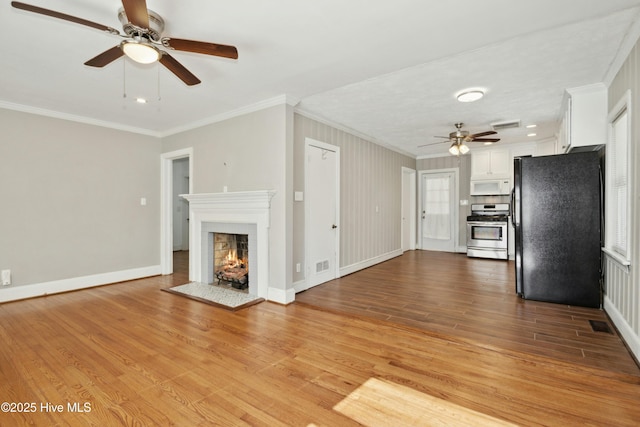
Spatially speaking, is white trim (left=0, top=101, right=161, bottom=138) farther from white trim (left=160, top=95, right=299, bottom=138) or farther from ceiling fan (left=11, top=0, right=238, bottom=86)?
ceiling fan (left=11, top=0, right=238, bottom=86)

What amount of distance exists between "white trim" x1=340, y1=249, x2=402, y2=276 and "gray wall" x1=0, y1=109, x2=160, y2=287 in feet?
11.3

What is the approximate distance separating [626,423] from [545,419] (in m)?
0.43

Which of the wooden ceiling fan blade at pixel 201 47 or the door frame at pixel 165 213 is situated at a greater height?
the wooden ceiling fan blade at pixel 201 47

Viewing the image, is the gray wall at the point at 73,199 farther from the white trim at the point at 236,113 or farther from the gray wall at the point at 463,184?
the gray wall at the point at 463,184

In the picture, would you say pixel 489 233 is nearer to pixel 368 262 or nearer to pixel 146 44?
pixel 368 262

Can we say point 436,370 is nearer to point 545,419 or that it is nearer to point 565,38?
point 545,419

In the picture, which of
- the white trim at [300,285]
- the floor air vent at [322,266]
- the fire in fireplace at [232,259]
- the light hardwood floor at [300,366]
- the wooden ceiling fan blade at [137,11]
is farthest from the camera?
the floor air vent at [322,266]

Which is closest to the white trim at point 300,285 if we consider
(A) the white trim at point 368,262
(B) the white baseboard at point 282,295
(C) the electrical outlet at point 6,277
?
(B) the white baseboard at point 282,295

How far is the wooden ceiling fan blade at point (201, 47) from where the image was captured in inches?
81.8

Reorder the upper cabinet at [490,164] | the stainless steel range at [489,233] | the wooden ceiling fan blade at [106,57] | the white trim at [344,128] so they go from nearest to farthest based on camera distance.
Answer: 1. the wooden ceiling fan blade at [106,57]
2. the white trim at [344,128]
3. the stainless steel range at [489,233]
4. the upper cabinet at [490,164]

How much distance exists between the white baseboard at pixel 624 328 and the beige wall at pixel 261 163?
3199 millimetres

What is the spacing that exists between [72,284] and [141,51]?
4.12 metres

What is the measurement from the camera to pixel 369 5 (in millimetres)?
2148

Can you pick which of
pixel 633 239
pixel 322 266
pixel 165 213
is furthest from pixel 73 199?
pixel 633 239
